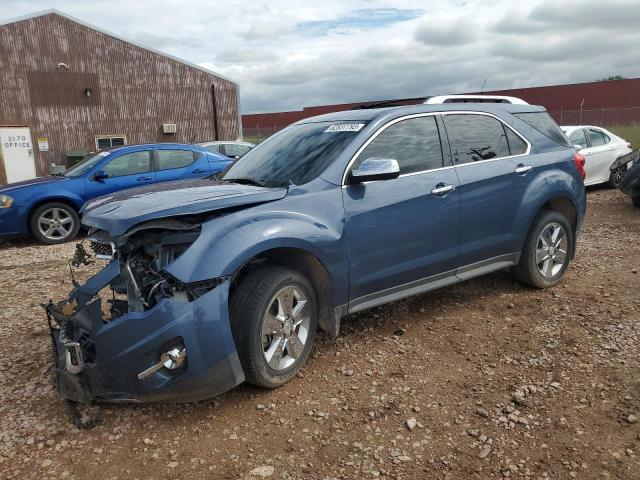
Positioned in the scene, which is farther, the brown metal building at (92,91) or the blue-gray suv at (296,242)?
the brown metal building at (92,91)

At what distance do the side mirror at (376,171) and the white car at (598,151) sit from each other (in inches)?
310

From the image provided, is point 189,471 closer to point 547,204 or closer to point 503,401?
point 503,401

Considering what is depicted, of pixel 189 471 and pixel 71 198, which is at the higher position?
pixel 71 198

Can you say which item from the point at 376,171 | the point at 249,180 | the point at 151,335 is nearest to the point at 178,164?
the point at 249,180

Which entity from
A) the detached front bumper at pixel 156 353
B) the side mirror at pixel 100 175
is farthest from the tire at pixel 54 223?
the detached front bumper at pixel 156 353

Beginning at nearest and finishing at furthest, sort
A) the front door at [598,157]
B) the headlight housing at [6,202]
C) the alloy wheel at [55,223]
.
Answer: the headlight housing at [6,202] → the alloy wheel at [55,223] → the front door at [598,157]

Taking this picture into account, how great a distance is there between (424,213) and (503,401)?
1422 mm

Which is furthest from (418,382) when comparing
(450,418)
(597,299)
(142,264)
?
(597,299)

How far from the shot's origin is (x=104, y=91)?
2067 cm

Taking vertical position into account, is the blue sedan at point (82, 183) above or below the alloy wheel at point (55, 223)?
above

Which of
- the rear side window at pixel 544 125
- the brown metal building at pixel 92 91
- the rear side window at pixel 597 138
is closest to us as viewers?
the rear side window at pixel 544 125

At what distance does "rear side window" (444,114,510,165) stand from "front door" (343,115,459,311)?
204mm

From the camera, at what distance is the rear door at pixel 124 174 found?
27.0ft

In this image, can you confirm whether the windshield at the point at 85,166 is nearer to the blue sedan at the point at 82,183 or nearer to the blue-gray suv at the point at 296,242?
the blue sedan at the point at 82,183
